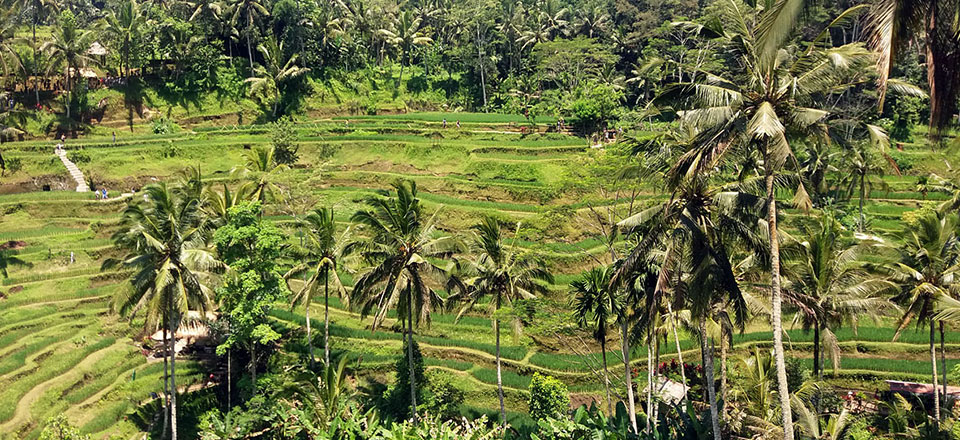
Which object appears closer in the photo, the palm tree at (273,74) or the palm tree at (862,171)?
the palm tree at (862,171)

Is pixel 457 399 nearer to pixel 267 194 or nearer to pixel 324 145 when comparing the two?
pixel 267 194

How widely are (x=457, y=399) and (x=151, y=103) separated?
41343 millimetres

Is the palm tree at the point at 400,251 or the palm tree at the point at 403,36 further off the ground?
the palm tree at the point at 403,36

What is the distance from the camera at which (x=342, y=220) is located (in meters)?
39.5

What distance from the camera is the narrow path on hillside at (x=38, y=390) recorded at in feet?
75.9

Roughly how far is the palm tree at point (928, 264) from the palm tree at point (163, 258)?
2350 cm

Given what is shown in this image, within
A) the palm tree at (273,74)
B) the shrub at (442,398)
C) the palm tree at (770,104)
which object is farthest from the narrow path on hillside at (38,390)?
the palm tree at (273,74)

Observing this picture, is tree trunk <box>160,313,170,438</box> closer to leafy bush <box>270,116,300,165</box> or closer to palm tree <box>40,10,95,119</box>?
leafy bush <box>270,116,300,165</box>

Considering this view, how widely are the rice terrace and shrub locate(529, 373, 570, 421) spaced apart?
10 centimetres

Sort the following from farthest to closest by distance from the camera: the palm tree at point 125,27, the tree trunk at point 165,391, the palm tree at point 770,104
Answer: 1. the palm tree at point 125,27
2. the tree trunk at point 165,391
3. the palm tree at point 770,104

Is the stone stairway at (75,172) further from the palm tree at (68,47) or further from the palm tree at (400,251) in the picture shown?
Result: the palm tree at (400,251)

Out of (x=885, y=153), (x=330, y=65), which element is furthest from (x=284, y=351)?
(x=330, y=65)

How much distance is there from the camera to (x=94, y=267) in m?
33.8

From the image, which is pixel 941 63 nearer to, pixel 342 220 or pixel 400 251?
pixel 400 251
